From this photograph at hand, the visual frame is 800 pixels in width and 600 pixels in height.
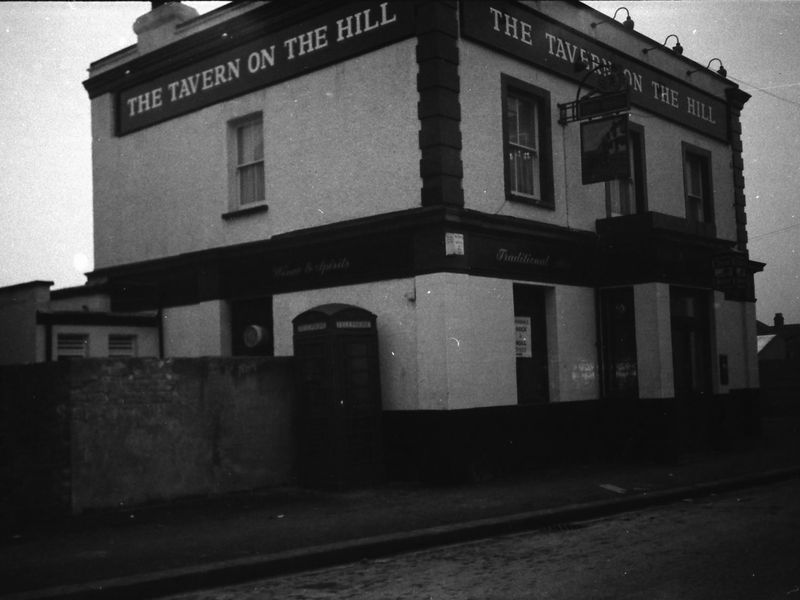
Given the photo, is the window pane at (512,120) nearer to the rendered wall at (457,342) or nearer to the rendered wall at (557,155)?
the rendered wall at (557,155)

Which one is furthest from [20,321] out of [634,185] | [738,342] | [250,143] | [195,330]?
[738,342]

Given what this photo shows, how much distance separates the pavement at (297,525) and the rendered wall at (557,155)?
439cm

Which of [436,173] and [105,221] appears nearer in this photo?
[436,173]

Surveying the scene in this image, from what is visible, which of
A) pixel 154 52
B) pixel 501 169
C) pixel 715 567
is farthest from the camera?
pixel 154 52

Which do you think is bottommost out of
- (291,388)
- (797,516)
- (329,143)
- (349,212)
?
(797,516)

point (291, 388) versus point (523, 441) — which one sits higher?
point (291, 388)

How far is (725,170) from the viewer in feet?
66.7

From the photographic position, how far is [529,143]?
15.3 meters

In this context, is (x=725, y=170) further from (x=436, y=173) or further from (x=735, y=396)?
(x=436, y=173)

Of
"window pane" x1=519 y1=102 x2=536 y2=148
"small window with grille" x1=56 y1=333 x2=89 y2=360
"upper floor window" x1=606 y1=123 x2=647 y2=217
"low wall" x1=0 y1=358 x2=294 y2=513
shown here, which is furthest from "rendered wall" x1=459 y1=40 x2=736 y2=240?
"small window with grille" x1=56 y1=333 x2=89 y2=360

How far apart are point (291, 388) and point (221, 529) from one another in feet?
12.5

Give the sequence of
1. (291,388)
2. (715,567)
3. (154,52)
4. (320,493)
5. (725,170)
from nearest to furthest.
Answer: (715,567) < (320,493) < (291,388) < (154,52) < (725,170)

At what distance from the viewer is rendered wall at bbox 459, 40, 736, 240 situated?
1383cm

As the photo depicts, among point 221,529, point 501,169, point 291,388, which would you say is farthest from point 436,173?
point 221,529
